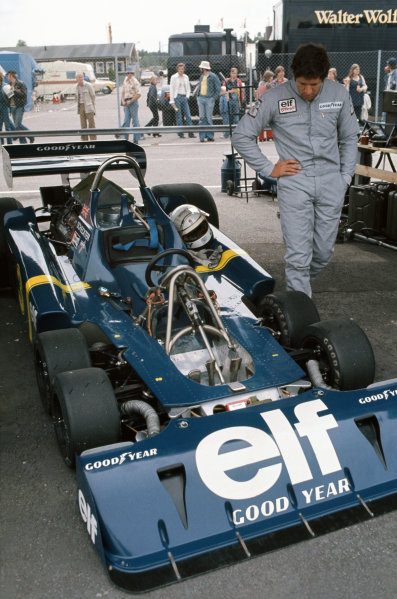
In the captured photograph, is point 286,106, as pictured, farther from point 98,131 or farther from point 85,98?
point 85,98

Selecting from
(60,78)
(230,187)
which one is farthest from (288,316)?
(60,78)

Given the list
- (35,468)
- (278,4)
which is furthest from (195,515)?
(278,4)

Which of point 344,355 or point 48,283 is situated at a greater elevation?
point 48,283

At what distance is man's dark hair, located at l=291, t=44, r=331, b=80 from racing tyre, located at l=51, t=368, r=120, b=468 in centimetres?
246

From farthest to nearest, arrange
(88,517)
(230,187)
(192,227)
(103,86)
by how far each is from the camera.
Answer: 1. (103,86)
2. (230,187)
3. (192,227)
4. (88,517)

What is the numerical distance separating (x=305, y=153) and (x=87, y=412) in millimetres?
2494

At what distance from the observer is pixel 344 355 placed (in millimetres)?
3514

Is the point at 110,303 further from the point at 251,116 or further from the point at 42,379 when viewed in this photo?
the point at 251,116

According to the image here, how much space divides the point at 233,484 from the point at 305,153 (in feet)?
8.58

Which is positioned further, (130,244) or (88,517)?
(130,244)

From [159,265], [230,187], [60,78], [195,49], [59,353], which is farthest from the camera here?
[60,78]

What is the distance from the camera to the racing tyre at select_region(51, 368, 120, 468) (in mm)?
3031

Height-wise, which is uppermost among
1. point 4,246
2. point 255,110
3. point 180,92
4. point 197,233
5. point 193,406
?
point 255,110

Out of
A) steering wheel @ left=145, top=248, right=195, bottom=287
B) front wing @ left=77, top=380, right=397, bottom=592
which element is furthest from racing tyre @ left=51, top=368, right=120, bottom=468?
steering wheel @ left=145, top=248, right=195, bottom=287
